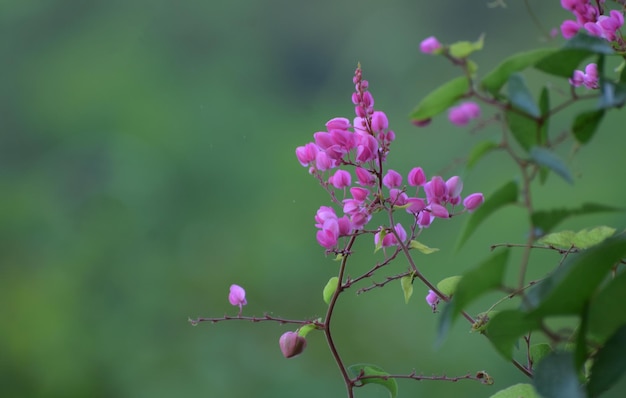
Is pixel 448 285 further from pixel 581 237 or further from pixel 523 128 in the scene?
pixel 523 128

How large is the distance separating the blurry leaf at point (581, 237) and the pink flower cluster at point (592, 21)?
13 centimetres

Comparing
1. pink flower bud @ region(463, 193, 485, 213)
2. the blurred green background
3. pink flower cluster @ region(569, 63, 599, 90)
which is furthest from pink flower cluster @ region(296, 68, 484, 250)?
the blurred green background

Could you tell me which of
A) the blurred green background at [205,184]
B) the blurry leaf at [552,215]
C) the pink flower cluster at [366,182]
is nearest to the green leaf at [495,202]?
the blurry leaf at [552,215]

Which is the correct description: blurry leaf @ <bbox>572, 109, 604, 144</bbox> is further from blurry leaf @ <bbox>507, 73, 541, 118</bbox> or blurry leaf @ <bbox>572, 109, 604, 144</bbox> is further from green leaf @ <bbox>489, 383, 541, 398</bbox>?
green leaf @ <bbox>489, 383, 541, 398</bbox>

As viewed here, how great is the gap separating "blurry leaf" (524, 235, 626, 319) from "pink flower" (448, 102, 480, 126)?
0.44 ft

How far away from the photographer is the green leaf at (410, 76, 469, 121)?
41 cm

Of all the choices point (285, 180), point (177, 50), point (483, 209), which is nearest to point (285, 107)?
point (285, 180)

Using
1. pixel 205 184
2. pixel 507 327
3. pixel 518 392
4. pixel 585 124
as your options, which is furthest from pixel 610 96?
pixel 205 184

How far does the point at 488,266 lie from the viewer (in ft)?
1.22

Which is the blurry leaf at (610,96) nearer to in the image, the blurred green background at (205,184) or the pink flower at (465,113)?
the pink flower at (465,113)

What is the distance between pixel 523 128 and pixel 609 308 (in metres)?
0.10

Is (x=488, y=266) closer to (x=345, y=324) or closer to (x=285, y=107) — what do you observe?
(x=345, y=324)

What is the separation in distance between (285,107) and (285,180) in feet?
0.90

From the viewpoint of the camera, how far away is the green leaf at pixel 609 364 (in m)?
0.39
